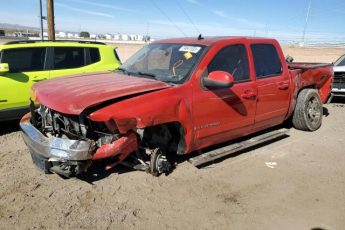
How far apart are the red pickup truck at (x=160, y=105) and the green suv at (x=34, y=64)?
1.87 meters

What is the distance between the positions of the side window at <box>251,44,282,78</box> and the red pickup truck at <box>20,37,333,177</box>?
0.6 inches

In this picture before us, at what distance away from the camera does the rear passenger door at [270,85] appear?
5.71 m

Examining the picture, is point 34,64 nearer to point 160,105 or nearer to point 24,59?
point 24,59

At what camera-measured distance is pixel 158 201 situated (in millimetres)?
4191

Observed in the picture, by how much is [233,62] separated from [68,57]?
4028 millimetres

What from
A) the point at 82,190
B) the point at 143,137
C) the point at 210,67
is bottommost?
the point at 82,190

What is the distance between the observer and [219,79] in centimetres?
459

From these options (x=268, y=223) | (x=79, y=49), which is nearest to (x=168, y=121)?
(x=268, y=223)

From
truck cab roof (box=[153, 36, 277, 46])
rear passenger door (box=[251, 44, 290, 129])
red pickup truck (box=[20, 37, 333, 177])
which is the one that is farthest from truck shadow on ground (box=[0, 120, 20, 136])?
rear passenger door (box=[251, 44, 290, 129])

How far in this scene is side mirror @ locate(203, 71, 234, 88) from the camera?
179 inches

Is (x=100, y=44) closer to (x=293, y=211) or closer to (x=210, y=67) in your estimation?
(x=210, y=67)

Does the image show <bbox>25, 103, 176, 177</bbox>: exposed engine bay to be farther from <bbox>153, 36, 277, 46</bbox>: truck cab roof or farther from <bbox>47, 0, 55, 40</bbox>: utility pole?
<bbox>47, 0, 55, 40</bbox>: utility pole

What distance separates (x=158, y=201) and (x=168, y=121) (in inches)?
37.3

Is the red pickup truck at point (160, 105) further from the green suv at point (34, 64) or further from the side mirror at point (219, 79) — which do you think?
the green suv at point (34, 64)
